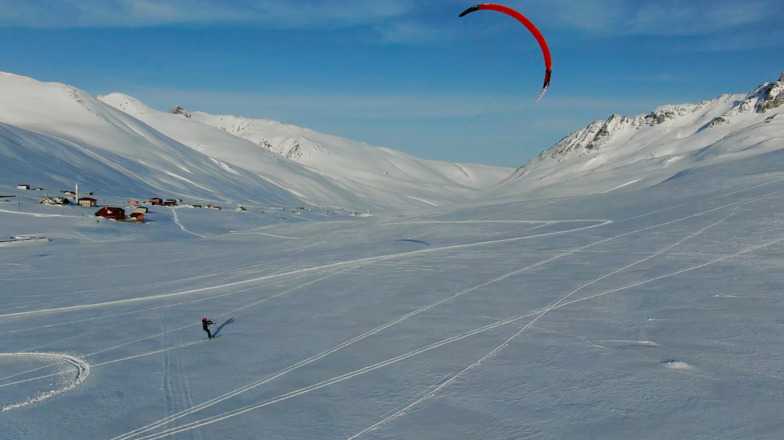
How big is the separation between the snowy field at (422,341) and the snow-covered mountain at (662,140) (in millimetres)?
60790

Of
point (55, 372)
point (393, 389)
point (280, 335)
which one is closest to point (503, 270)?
point (280, 335)

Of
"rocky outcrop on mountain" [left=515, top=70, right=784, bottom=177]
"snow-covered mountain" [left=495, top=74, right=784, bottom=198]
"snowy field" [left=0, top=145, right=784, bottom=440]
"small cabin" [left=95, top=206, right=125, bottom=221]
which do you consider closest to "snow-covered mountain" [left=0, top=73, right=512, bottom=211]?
"small cabin" [left=95, top=206, right=125, bottom=221]

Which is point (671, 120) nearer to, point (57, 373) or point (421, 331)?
point (421, 331)

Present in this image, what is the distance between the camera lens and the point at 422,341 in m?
13.0

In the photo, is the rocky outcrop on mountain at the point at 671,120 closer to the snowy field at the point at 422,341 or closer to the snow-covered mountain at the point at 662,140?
the snow-covered mountain at the point at 662,140

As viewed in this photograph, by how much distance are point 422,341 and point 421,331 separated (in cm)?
90

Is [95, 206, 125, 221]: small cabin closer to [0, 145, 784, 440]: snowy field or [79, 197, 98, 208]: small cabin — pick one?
[79, 197, 98, 208]: small cabin

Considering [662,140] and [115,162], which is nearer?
[115,162]

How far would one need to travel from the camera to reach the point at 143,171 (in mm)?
113188

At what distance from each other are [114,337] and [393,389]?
28.6 feet

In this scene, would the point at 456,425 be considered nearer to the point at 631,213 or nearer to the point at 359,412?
the point at 359,412

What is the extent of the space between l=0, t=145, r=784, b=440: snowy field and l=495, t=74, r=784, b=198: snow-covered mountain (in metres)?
60.8

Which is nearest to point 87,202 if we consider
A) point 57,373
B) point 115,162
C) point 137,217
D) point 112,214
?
point 112,214

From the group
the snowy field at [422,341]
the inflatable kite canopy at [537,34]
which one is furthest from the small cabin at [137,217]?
the inflatable kite canopy at [537,34]
